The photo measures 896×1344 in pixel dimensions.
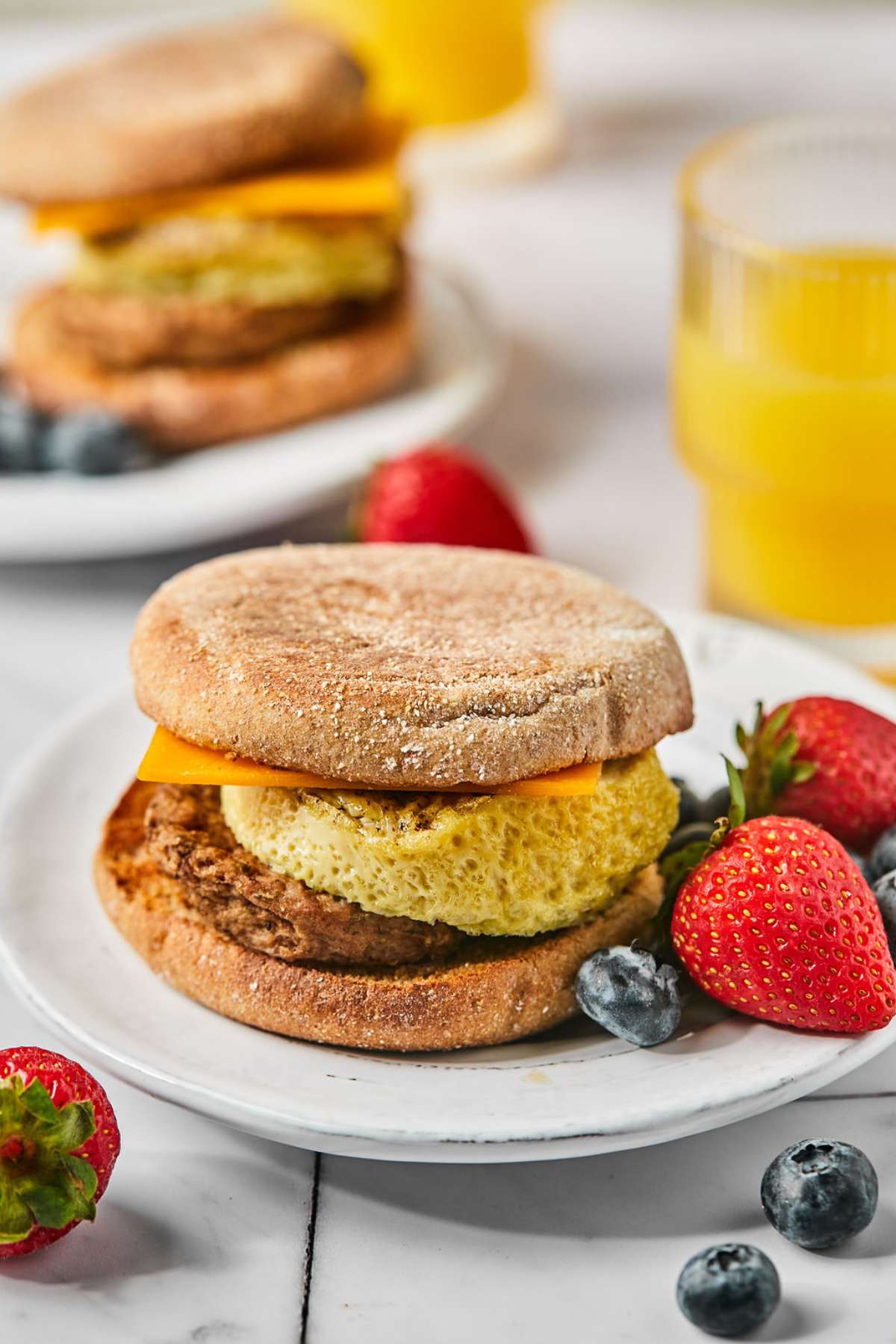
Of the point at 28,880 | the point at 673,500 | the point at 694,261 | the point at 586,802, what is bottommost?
the point at 673,500

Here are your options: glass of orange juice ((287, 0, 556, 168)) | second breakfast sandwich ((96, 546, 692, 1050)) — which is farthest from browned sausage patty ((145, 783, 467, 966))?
glass of orange juice ((287, 0, 556, 168))

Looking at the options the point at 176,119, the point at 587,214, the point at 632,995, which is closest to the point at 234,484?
the point at 176,119

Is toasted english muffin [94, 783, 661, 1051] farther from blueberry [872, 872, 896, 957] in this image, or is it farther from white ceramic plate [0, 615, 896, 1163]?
blueberry [872, 872, 896, 957]

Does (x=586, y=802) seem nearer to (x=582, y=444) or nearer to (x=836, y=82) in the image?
(x=582, y=444)

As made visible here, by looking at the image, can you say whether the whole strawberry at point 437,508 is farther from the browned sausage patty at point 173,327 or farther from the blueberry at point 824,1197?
the blueberry at point 824,1197

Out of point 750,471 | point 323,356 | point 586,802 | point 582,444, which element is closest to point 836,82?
point 582,444

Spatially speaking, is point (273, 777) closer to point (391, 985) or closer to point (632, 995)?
point (391, 985)
